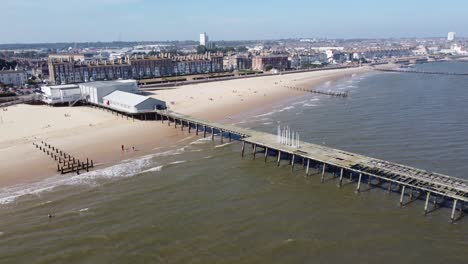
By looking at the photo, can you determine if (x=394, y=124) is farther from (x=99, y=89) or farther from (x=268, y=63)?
(x=268, y=63)

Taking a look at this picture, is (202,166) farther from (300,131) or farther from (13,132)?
(13,132)

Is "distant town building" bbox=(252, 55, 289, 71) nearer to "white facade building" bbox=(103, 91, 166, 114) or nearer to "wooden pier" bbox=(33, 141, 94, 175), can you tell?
"white facade building" bbox=(103, 91, 166, 114)

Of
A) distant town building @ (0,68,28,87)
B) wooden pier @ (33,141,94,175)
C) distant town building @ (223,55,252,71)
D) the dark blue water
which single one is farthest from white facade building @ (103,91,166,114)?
distant town building @ (223,55,252,71)

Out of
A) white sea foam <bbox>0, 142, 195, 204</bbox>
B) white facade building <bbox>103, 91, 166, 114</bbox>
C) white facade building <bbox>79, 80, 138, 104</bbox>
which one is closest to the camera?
white sea foam <bbox>0, 142, 195, 204</bbox>

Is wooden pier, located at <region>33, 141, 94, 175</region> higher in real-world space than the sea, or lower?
higher

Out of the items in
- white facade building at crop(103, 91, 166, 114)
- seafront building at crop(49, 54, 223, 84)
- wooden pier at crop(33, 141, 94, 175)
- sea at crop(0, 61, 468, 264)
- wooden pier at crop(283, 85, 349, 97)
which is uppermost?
seafront building at crop(49, 54, 223, 84)

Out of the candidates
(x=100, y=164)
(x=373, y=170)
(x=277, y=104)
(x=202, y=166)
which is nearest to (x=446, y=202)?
(x=373, y=170)

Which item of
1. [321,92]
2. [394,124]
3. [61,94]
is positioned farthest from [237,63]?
[394,124]
